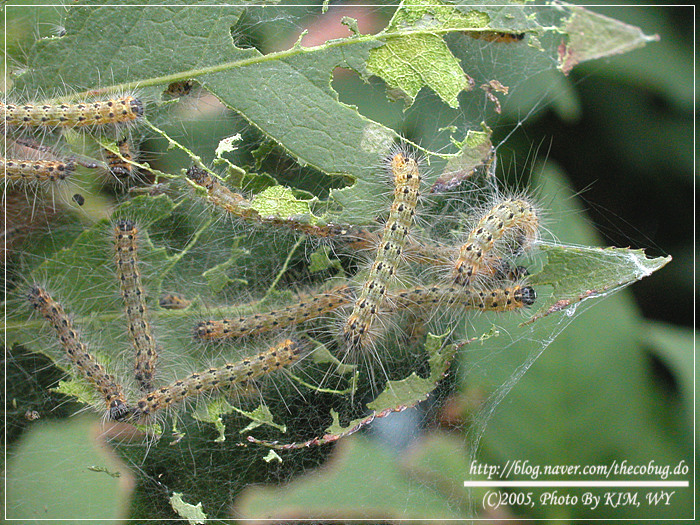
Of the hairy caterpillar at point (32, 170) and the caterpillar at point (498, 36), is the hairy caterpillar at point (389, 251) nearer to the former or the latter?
the caterpillar at point (498, 36)

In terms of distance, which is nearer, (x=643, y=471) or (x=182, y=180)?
(x=182, y=180)

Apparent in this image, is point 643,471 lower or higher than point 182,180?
lower

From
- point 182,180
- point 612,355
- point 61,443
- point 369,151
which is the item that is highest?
point 369,151

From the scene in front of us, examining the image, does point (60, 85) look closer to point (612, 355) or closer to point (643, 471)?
point (612, 355)

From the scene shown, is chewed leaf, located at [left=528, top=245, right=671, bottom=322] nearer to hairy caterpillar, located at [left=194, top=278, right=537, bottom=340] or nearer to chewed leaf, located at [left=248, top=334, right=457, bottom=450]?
hairy caterpillar, located at [left=194, top=278, right=537, bottom=340]

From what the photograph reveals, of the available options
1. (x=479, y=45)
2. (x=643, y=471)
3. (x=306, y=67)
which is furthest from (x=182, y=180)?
(x=643, y=471)
